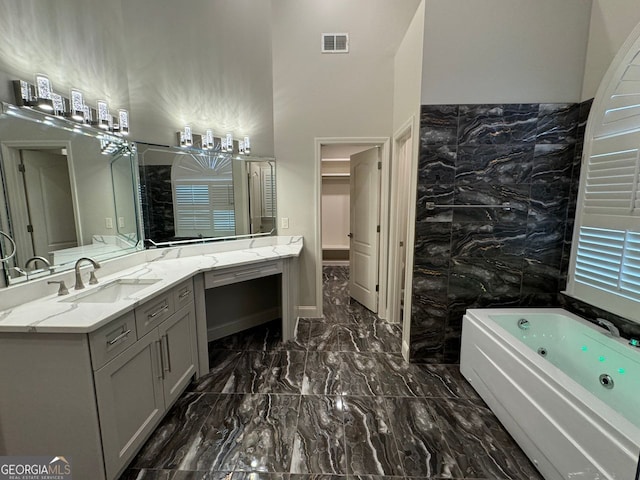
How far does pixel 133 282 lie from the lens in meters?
1.94

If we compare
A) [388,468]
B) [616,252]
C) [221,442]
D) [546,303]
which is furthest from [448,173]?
[221,442]

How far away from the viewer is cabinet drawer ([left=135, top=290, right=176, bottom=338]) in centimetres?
155

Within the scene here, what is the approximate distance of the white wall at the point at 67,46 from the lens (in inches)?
59.3

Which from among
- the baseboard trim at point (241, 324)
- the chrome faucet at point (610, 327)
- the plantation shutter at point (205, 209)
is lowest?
the baseboard trim at point (241, 324)

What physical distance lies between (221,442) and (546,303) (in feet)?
9.14

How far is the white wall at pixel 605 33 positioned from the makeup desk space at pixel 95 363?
339 centimetres

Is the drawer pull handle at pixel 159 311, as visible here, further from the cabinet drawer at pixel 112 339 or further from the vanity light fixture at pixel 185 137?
the vanity light fixture at pixel 185 137

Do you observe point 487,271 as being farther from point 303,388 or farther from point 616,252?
point 303,388

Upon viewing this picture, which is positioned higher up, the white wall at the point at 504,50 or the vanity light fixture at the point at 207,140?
the white wall at the point at 504,50

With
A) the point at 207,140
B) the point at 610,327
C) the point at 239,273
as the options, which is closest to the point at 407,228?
the point at 610,327

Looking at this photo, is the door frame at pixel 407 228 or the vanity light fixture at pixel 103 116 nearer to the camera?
the vanity light fixture at pixel 103 116

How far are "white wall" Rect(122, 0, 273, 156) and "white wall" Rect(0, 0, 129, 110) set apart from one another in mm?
152

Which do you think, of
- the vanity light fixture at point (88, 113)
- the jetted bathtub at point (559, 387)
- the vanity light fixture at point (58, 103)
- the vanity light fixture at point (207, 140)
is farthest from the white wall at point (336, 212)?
the vanity light fixture at point (58, 103)

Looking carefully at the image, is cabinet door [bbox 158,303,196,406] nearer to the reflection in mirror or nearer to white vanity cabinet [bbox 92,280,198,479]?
white vanity cabinet [bbox 92,280,198,479]
